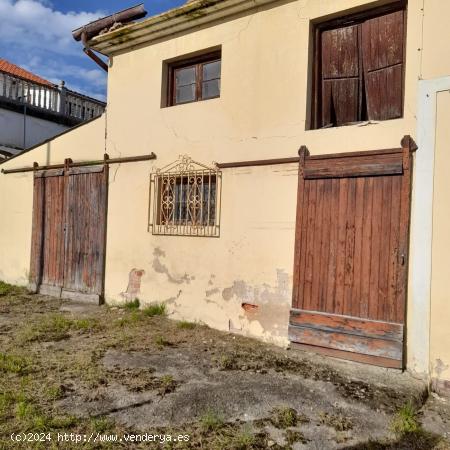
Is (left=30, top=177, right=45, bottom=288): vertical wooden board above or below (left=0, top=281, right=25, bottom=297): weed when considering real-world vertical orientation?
above

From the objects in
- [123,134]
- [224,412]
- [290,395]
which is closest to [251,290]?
[290,395]

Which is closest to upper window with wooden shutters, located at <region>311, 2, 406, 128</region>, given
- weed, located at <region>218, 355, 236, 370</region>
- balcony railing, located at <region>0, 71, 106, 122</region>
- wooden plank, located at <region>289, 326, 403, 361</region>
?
wooden plank, located at <region>289, 326, 403, 361</region>

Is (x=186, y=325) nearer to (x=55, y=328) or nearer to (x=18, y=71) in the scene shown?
(x=55, y=328)

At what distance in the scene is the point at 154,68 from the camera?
7270mm

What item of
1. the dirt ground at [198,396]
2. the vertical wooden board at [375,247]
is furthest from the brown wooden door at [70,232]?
the vertical wooden board at [375,247]

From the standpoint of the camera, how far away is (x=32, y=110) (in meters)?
12.0

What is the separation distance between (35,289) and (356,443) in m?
7.30

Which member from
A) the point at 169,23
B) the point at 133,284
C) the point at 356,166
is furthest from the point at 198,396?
the point at 169,23

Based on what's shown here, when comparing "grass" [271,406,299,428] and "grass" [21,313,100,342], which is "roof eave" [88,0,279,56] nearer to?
"grass" [21,313,100,342]

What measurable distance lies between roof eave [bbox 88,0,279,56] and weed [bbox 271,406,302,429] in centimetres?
508

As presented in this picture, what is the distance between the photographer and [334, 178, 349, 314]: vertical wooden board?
203 inches

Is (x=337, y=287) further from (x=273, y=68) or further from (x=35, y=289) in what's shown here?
(x=35, y=289)

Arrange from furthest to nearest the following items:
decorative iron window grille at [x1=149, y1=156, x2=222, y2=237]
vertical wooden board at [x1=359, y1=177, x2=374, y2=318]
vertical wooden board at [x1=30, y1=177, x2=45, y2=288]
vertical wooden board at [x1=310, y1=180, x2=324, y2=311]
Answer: vertical wooden board at [x1=30, y1=177, x2=45, y2=288], decorative iron window grille at [x1=149, y1=156, x2=222, y2=237], vertical wooden board at [x1=310, y1=180, x2=324, y2=311], vertical wooden board at [x1=359, y1=177, x2=374, y2=318]

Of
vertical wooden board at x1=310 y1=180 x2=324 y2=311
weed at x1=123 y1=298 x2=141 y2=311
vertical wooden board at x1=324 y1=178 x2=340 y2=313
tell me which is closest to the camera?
vertical wooden board at x1=324 y1=178 x2=340 y2=313
